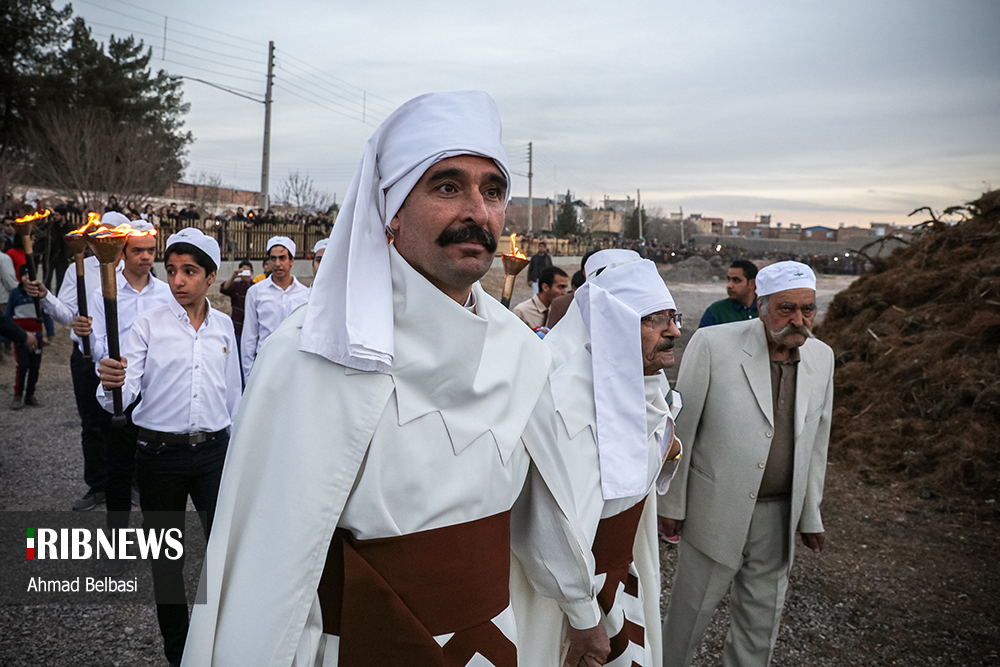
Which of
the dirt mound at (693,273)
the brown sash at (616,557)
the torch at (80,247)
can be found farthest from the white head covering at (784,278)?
the dirt mound at (693,273)

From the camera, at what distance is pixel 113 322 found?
159 inches

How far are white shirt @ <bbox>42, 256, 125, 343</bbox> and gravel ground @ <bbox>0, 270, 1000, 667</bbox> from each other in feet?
5.70

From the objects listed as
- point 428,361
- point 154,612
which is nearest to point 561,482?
point 428,361

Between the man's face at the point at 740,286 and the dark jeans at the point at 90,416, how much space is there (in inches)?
217

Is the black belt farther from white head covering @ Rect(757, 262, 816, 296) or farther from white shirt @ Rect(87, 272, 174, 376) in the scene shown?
white head covering @ Rect(757, 262, 816, 296)

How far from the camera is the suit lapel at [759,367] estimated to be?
13.4 feet

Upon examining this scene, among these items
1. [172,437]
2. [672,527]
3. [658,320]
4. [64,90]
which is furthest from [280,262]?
[64,90]

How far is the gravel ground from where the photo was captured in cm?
453

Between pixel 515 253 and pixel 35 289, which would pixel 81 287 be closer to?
pixel 35 289

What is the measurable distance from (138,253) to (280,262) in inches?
73.1

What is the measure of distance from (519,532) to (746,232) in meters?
143

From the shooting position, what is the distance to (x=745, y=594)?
164 inches

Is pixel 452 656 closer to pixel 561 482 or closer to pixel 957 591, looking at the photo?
pixel 561 482

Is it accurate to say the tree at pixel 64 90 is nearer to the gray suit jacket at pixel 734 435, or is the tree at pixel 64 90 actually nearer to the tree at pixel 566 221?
the gray suit jacket at pixel 734 435
